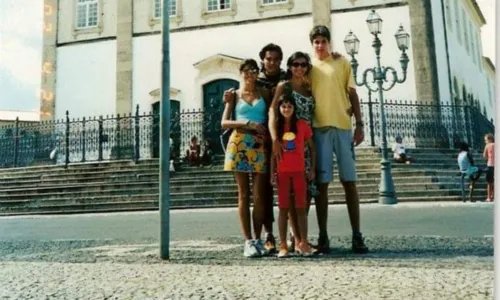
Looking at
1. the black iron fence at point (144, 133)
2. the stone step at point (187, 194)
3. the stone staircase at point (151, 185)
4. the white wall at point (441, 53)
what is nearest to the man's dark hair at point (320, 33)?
A: the stone staircase at point (151, 185)

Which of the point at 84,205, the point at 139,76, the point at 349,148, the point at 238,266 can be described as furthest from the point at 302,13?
the point at 238,266

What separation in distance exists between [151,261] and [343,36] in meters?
4.32

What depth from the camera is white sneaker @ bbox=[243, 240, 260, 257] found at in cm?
180

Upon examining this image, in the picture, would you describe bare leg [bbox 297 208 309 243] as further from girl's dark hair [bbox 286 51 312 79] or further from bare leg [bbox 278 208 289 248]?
girl's dark hair [bbox 286 51 312 79]

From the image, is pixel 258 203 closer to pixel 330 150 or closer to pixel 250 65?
pixel 330 150

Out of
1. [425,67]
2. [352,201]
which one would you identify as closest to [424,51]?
[425,67]

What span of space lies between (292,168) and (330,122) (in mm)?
218

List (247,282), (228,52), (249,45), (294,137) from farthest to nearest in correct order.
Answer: (228,52)
(249,45)
(294,137)
(247,282)

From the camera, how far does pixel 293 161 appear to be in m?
1.73

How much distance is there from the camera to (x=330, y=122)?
1771 mm

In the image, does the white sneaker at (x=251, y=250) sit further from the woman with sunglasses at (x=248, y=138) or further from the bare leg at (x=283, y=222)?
the bare leg at (x=283, y=222)

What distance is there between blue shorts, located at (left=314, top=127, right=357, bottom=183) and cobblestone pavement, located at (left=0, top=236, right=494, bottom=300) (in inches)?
11.6

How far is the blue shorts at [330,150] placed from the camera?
1796 millimetres

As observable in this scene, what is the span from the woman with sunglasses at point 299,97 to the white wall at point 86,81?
4531mm
